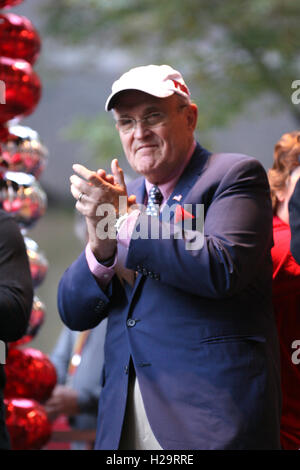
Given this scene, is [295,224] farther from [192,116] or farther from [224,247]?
[192,116]

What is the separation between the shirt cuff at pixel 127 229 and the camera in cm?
134

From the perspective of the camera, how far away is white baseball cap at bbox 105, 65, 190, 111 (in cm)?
144

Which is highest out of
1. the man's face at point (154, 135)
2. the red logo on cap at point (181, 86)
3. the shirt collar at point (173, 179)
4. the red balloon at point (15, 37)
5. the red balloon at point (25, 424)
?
the red balloon at point (15, 37)

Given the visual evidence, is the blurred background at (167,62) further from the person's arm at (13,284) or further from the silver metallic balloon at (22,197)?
the person's arm at (13,284)

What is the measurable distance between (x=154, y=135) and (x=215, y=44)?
484 centimetres

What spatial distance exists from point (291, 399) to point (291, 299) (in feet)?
0.79

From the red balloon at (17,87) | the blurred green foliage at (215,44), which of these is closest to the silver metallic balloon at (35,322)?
the red balloon at (17,87)

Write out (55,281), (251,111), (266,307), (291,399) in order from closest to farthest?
(266,307)
(291,399)
(251,111)
(55,281)

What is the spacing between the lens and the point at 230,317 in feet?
4.49

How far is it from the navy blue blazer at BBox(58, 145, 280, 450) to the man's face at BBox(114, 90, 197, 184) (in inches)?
3.0

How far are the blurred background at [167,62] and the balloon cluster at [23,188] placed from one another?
2721 mm

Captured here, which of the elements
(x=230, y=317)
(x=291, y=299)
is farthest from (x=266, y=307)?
(x=291, y=299)

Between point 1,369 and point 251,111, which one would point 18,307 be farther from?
point 251,111

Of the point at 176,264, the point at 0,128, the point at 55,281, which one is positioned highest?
the point at 0,128
